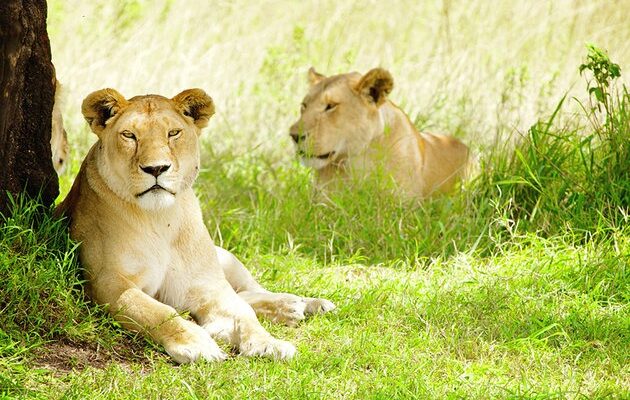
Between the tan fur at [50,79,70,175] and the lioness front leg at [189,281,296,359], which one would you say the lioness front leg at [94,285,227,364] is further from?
the tan fur at [50,79,70,175]

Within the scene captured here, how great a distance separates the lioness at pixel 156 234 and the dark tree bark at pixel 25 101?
0.18 metres

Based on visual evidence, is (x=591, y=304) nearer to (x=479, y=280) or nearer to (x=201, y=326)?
(x=479, y=280)

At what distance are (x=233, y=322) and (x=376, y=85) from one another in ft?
8.04

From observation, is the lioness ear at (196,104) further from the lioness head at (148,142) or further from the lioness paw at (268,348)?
the lioness paw at (268,348)

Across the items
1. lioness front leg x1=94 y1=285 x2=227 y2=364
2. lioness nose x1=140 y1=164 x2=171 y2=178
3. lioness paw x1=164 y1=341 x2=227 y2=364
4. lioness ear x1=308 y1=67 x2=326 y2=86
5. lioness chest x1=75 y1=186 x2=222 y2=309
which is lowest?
lioness paw x1=164 y1=341 x2=227 y2=364

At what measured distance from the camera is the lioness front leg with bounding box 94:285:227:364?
4078 millimetres

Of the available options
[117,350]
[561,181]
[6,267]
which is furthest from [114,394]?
[561,181]

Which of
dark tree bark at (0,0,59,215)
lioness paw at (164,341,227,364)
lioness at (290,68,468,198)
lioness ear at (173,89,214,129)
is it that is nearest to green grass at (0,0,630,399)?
lioness paw at (164,341,227,364)

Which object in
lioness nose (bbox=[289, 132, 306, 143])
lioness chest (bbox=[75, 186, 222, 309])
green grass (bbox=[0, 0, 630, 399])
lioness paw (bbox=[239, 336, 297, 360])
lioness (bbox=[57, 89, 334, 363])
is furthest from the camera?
lioness nose (bbox=[289, 132, 306, 143])

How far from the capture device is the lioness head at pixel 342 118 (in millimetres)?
6430

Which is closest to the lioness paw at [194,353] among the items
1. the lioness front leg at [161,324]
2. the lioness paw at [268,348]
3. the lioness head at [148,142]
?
the lioness front leg at [161,324]

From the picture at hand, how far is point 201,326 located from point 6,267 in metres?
0.78

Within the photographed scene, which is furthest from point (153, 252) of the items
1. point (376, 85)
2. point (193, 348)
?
point (376, 85)

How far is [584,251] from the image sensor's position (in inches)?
206
